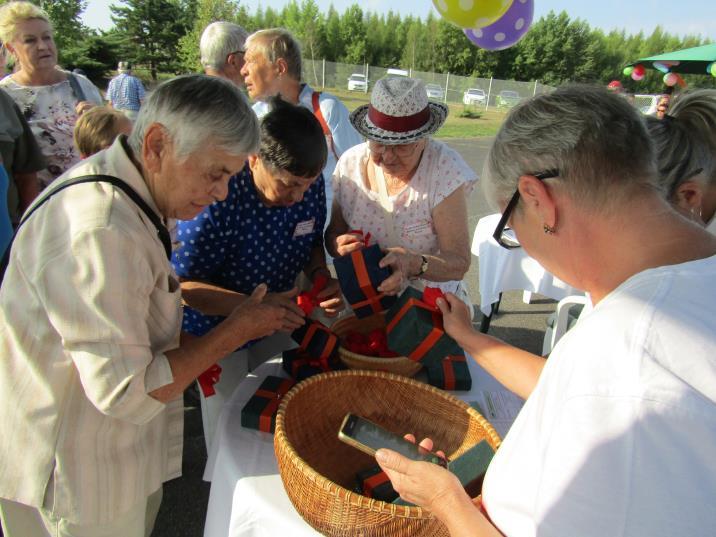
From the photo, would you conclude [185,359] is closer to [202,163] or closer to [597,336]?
[202,163]

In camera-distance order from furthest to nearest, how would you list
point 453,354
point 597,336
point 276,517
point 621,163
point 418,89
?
point 418,89, point 453,354, point 276,517, point 621,163, point 597,336

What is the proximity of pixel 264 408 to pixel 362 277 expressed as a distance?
53 cm

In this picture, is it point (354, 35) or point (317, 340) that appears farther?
point (354, 35)

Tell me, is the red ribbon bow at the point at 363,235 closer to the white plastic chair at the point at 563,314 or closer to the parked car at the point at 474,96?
the white plastic chair at the point at 563,314

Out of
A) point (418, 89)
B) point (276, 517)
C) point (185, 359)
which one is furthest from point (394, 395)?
point (418, 89)

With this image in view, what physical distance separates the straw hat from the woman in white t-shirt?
6.53 ft

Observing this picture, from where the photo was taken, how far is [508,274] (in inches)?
143

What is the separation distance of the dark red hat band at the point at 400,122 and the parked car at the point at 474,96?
28471 mm

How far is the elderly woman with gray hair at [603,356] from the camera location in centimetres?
A: 62

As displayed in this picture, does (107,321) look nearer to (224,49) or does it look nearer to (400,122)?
(400,122)

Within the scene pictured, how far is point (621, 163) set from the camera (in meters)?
0.83

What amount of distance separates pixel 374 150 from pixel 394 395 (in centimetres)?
101

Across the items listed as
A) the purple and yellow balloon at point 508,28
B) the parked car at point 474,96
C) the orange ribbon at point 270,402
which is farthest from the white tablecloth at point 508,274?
the parked car at point 474,96

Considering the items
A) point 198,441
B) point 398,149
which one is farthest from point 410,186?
point 198,441
